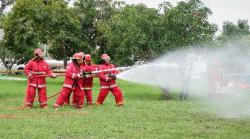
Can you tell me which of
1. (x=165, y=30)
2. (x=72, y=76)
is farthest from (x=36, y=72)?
(x=165, y=30)

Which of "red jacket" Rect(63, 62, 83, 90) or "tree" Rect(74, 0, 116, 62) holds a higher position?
"tree" Rect(74, 0, 116, 62)

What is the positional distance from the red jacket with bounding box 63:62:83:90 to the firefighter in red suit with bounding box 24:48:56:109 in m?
0.57

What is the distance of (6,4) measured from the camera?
31.6 meters

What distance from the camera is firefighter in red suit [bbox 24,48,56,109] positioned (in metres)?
15.5

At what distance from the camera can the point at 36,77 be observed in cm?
1557

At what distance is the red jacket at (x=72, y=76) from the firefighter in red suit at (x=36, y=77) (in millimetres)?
572

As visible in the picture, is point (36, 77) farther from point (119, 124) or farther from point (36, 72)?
point (119, 124)

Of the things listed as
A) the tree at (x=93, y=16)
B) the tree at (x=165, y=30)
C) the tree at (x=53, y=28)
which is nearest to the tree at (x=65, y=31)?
the tree at (x=53, y=28)

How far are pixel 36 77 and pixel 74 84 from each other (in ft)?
3.89

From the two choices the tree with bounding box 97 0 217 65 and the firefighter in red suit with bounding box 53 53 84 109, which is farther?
the tree with bounding box 97 0 217 65

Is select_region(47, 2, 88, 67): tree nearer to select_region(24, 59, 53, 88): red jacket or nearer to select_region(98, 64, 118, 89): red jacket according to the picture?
select_region(98, 64, 118, 89): red jacket

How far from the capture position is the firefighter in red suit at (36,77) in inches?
610

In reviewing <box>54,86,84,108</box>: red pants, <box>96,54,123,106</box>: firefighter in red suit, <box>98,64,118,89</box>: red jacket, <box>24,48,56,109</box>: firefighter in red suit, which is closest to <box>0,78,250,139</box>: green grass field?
<box>54,86,84,108</box>: red pants

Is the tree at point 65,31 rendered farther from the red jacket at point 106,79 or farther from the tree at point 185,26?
the red jacket at point 106,79
